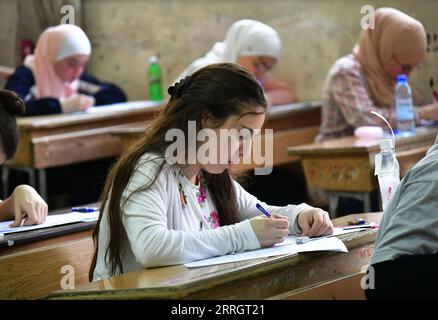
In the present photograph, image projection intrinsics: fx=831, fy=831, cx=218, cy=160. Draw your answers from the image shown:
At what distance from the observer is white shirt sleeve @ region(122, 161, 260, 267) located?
5.76 feet

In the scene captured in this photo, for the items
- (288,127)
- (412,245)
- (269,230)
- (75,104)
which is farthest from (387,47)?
(412,245)

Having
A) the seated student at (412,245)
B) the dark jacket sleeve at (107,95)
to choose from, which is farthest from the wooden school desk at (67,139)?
the seated student at (412,245)

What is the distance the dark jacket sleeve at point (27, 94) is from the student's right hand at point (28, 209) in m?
2.42

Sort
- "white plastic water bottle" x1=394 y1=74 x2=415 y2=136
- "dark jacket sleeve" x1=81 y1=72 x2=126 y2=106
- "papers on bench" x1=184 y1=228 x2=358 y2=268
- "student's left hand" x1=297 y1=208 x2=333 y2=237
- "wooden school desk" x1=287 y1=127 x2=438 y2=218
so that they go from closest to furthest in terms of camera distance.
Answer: "papers on bench" x1=184 y1=228 x2=358 y2=268
"student's left hand" x1=297 y1=208 x2=333 y2=237
"wooden school desk" x1=287 y1=127 x2=438 y2=218
"white plastic water bottle" x1=394 y1=74 x2=415 y2=136
"dark jacket sleeve" x1=81 y1=72 x2=126 y2=106

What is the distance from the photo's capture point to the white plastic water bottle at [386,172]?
7.57 ft

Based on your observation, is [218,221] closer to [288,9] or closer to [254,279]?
[254,279]

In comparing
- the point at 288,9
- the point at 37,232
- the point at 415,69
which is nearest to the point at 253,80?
the point at 37,232

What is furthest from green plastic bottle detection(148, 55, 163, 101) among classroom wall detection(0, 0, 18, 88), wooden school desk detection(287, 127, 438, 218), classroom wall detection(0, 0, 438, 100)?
wooden school desk detection(287, 127, 438, 218)

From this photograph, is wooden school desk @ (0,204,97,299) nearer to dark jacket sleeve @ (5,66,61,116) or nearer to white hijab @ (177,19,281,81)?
dark jacket sleeve @ (5,66,61,116)

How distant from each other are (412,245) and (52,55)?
4.15 m

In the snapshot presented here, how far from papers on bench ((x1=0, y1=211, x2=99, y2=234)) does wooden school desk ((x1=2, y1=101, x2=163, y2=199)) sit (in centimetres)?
183

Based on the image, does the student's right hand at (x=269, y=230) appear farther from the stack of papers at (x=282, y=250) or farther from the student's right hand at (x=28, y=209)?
the student's right hand at (x=28, y=209)

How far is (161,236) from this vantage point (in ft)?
5.78
